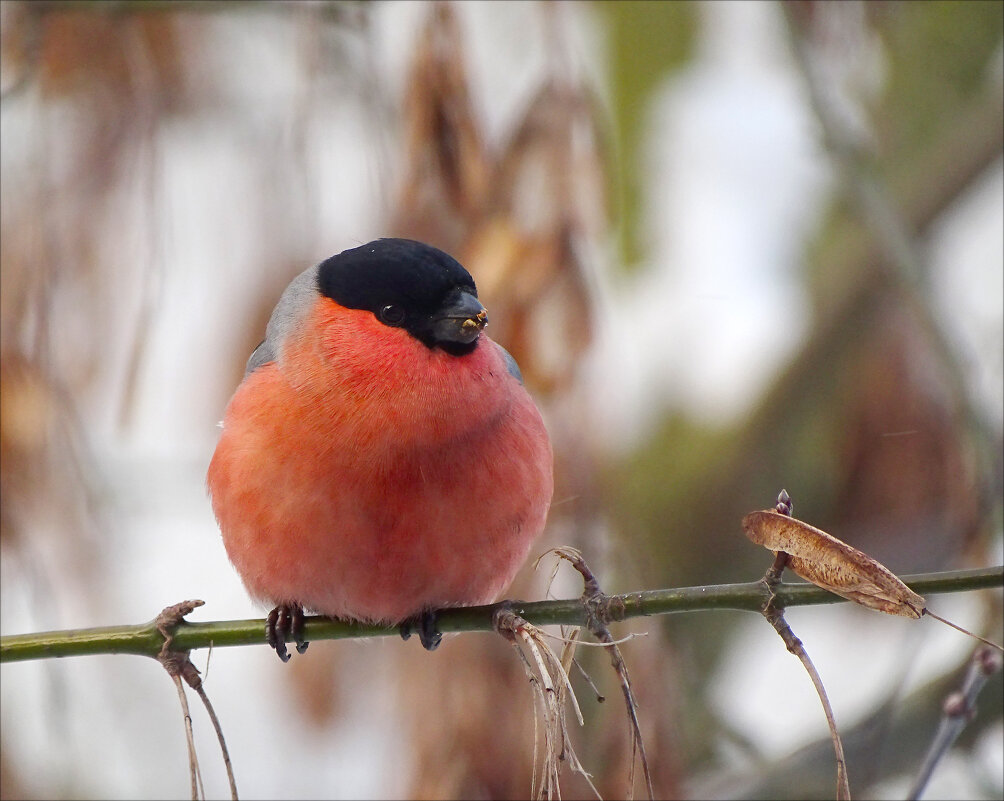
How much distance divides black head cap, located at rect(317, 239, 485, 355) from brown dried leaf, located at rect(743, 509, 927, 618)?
0.94 meters

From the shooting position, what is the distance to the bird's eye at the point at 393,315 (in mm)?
2178

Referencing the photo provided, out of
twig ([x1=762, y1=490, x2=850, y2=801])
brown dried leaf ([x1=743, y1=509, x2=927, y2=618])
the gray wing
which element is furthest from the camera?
the gray wing

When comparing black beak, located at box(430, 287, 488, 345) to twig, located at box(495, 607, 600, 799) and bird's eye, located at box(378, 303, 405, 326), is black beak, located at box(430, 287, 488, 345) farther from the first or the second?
twig, located at box(495, 607, 600, 799)

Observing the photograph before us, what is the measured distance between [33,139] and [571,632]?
1632mm

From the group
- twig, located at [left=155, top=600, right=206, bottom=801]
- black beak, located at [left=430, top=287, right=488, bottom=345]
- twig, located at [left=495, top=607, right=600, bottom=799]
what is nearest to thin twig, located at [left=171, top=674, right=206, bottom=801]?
twig, located at [left=155, top=600, right=206, bottom=801]

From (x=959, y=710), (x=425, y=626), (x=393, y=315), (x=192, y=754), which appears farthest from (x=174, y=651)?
(x=959, y=710)

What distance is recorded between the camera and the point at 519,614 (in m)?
1.58

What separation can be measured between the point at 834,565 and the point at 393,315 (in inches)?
45.1

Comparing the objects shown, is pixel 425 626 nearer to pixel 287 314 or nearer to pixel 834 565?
pixel 287 314

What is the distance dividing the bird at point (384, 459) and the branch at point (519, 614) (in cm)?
12

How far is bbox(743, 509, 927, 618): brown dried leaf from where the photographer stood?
1.20 m

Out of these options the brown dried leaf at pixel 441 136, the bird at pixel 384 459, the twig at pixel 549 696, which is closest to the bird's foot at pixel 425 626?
the bird at pixel 384 459

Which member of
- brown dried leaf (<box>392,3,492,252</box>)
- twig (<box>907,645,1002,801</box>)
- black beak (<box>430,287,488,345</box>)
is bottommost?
Answer: twig (<box>907,645,1002,801</box>)

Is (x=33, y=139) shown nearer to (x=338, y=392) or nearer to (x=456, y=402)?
(x=338, y=392)
